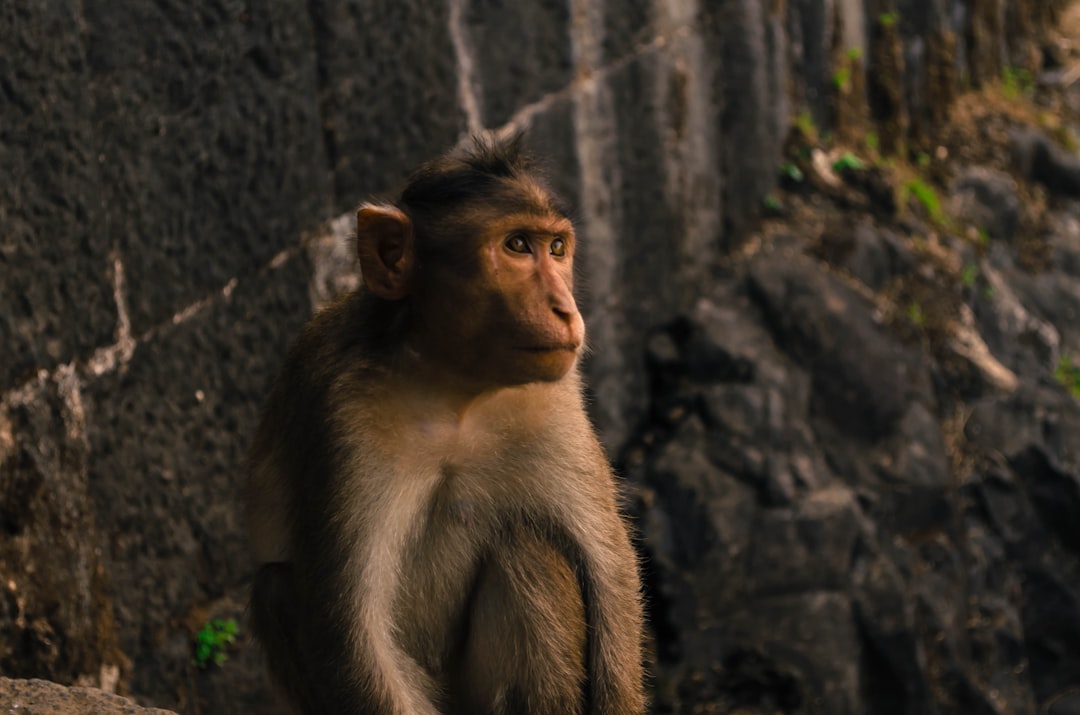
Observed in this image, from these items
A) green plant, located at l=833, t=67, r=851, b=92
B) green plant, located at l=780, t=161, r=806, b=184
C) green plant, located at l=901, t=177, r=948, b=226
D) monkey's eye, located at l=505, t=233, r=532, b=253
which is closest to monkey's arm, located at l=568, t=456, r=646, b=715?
monkey's eye, located at l=505, t=233, r=532, b=253

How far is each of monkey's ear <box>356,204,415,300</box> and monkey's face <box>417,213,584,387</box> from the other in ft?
0.24

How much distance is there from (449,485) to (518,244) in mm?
622

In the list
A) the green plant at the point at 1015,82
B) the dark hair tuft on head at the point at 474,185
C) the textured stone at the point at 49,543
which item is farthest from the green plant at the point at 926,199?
the textured stone at the point at 49,543

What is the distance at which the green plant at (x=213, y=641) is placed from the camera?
15.7 ft

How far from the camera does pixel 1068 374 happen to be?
31.0 feet

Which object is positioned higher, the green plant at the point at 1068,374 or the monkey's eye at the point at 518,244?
the monkey's eye at the point at 518,244

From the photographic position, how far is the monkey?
11.6 feet

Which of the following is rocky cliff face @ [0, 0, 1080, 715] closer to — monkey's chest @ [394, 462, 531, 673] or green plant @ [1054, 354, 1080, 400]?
green plant @ [1054, 354, 1080, 400]

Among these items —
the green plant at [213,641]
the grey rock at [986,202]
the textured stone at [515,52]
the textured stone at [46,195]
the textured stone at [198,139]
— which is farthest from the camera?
the grey rock at [986,202]

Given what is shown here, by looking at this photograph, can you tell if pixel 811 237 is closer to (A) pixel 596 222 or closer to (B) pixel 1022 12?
(A) pixel 596 222

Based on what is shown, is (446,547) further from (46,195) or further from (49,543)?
(46,195)

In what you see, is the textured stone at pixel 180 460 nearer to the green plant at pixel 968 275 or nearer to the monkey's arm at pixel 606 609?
the monkey's arm at pixel 606 609

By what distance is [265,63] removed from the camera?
Answer: 4.77 meters

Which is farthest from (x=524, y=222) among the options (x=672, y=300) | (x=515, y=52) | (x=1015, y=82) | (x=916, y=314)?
(x=1015, y=82)
